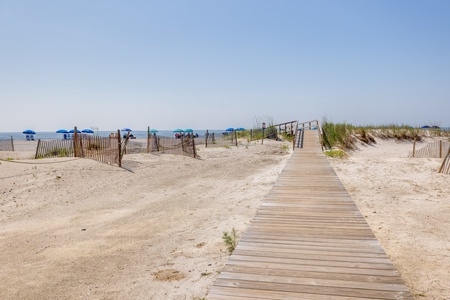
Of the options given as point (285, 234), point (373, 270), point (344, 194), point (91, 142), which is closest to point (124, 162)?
point (91, 142)

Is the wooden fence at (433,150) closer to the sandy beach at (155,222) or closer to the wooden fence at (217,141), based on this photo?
the sandy beach at (155,222)

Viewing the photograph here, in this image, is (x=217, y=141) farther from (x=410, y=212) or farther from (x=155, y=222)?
(x=410, y=212)

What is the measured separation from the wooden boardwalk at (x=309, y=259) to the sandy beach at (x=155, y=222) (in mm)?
644

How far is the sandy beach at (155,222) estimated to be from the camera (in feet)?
15.2

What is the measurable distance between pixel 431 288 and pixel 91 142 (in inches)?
625

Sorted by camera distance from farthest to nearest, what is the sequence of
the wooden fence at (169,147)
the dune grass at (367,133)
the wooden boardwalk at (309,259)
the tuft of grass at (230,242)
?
1. the dune grass at (367,133)
2. the wooden fence at (169,147)
3. the tuft of grass at (230,242)
4. the wooden boardwalk at (309,259)

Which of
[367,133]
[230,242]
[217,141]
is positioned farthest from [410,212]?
[217,141]

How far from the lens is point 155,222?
7.71 metres

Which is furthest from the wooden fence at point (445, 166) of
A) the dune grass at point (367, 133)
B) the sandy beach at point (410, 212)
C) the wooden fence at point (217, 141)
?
the wooden fence at point (217, 141)

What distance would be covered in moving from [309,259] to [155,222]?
4583 millimetres

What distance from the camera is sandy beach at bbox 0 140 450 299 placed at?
4.63 meters

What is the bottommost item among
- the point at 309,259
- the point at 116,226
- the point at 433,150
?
the point at 116,226

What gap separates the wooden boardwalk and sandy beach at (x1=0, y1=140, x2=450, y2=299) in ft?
2.11

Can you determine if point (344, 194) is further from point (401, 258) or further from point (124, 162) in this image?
point (124, 162)
